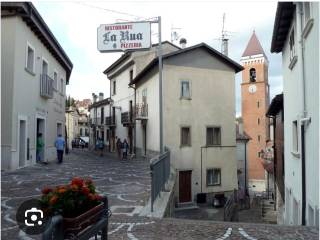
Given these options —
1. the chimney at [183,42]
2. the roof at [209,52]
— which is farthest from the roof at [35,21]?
the chimney at [183,42]

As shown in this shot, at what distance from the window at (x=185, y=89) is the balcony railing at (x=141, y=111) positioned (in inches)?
139

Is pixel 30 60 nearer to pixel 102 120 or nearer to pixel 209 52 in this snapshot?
pixel 209 52

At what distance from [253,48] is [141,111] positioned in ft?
138

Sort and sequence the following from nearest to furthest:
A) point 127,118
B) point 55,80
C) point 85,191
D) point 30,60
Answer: point 85,191 → point 30,60 → point 55,80 → point 127,118

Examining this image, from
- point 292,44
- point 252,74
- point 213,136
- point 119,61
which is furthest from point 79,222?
point 252,74

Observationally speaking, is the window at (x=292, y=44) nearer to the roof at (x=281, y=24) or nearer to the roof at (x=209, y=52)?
the roof at (x=281, y=24)

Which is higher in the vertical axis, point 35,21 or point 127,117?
point 35,21

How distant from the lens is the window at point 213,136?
2419cm

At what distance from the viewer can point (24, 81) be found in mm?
15148

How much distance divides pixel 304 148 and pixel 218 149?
1539 centimetres

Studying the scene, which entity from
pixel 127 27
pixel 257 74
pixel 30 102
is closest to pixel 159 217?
pixel 127 27

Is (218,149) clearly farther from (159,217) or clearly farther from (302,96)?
(159,217)

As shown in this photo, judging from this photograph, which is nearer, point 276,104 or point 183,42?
point 276,104

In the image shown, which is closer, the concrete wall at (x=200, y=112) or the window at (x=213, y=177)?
the concrete wall at (x=200, y=112)
